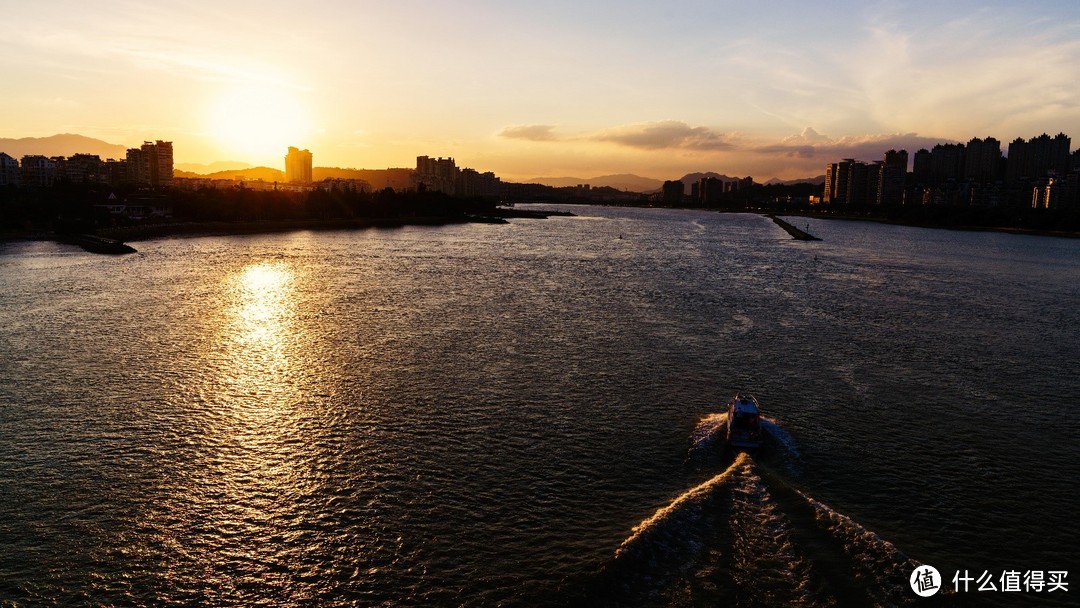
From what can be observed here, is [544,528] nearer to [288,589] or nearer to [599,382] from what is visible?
[288,589]

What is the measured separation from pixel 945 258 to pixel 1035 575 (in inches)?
3510

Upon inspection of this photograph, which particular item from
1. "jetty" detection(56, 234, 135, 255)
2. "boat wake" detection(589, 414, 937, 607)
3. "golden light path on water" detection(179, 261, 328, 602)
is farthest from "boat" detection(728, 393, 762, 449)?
"jetty" detection(56, 234, 135, 255)

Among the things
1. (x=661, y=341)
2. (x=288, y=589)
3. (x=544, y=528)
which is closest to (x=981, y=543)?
(x=544, y=528)

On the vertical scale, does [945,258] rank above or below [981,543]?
above

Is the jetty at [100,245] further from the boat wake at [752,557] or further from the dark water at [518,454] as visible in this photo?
the boat wake at [752,557]

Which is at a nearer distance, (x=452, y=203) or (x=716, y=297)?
(x=716, y=297)

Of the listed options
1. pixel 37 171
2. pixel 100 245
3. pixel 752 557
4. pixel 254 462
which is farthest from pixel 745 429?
pixel 37 171

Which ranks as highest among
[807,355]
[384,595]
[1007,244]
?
[1007,244]

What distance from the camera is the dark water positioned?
13.4m

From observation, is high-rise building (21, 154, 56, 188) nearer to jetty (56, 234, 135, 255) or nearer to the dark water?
jetty (56, 234, 135, 255)

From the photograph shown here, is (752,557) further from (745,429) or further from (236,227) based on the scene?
(236,227)

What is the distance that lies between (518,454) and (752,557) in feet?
24.5

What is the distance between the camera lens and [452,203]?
571 feet

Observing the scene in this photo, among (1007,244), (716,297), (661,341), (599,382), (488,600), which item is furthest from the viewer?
(1007,244)
